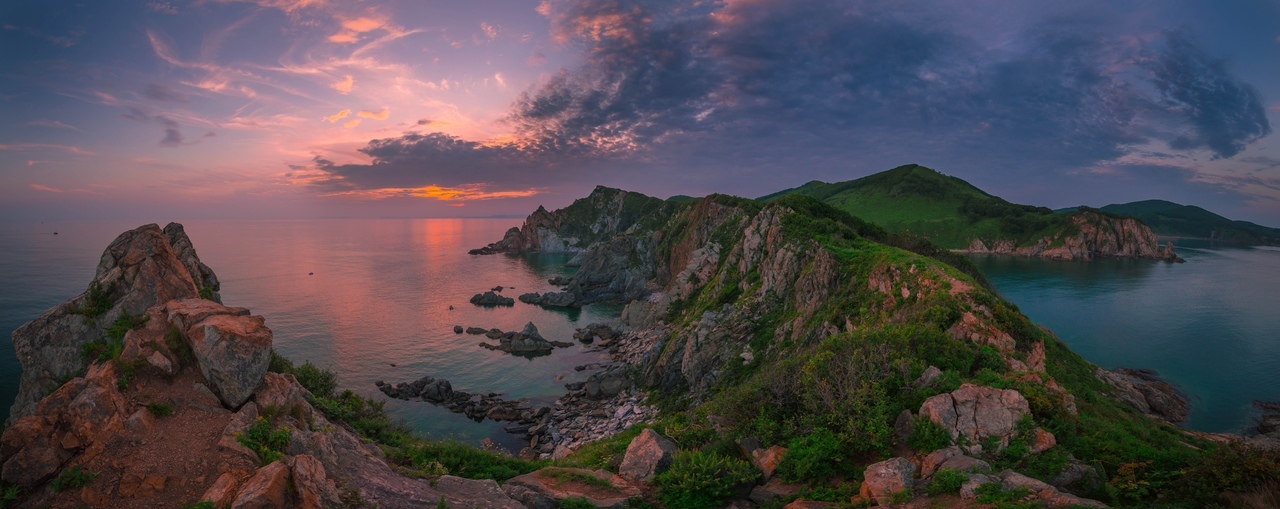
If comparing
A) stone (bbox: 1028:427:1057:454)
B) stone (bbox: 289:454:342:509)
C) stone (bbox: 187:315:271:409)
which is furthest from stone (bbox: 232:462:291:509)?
stone (bbox: 1028:427:1057:454)

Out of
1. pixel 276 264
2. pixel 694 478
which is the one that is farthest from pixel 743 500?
pixel 276 264

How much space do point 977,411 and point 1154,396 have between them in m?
35.5

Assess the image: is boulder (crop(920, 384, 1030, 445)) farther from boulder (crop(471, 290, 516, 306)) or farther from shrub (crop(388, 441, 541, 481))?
boulder (crop(471, 290, 516, 306))

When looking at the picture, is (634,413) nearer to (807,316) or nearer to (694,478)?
(807,316)

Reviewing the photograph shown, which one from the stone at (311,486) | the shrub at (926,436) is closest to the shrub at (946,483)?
the shrub at (926,436)

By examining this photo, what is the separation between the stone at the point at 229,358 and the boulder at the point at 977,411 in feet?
53.7

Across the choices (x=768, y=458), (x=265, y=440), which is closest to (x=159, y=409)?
(x=265, y=440)

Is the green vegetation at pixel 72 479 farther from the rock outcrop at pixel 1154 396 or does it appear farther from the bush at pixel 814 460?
the rock outcrop at pixel 1154 396

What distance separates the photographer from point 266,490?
27.4 ft

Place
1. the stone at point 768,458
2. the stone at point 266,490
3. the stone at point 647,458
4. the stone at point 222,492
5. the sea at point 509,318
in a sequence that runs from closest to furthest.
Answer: the stone at point 266,490, the stone at point 222,492, the stone at point 768,458, the stone at point 647,458, the sea at point 509,318

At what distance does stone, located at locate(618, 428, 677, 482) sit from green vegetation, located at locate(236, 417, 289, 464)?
823 cm

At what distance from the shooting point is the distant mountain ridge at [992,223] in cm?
12200

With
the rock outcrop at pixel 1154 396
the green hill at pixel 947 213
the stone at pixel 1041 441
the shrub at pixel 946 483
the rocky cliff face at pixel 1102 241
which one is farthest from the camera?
the green hill at pixel 947 213

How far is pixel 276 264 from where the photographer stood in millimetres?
106188
